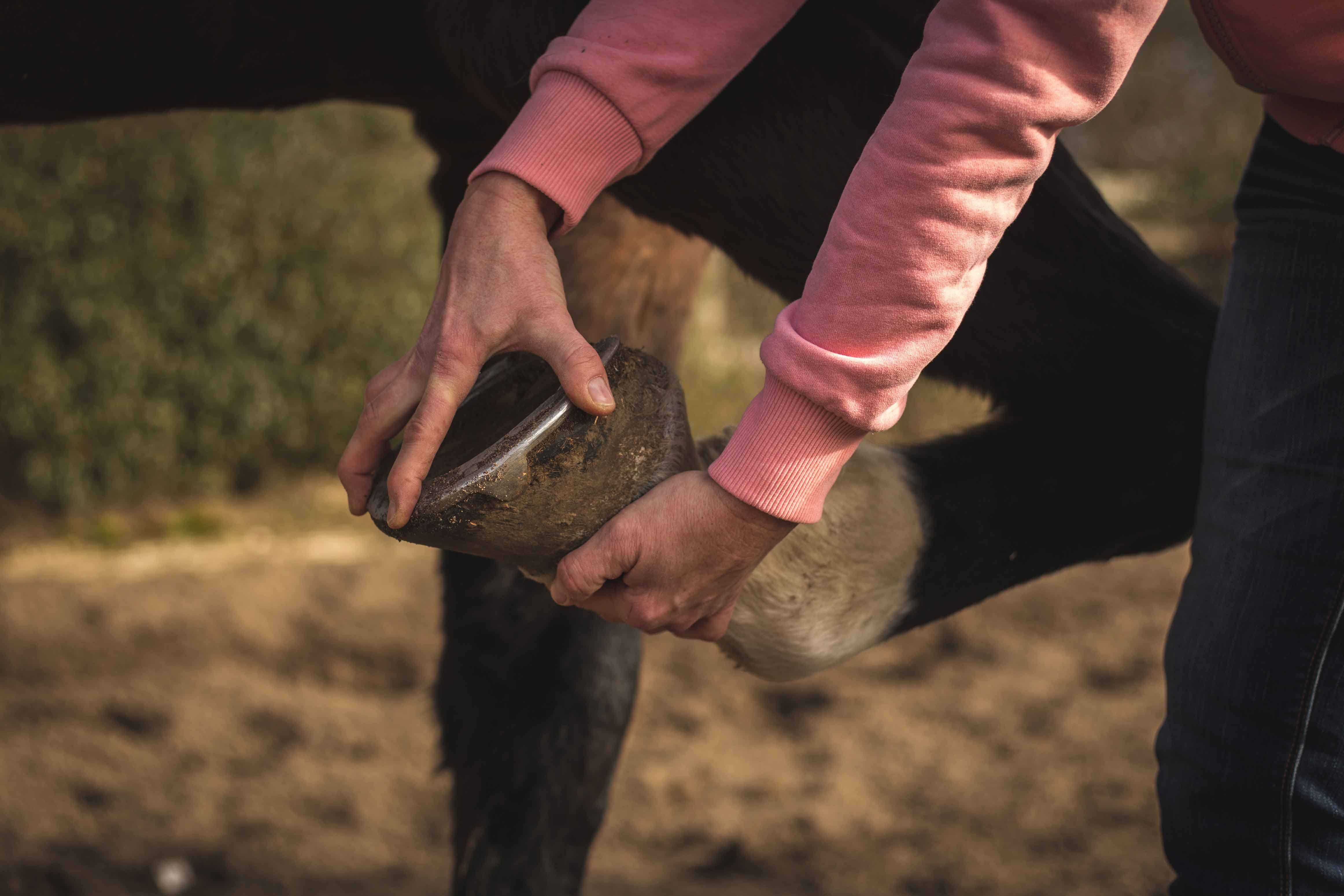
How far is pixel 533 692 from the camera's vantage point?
1166 millimetres

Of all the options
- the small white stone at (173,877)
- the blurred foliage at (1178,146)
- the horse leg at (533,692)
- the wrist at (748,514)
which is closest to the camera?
the wrist at (748,514)

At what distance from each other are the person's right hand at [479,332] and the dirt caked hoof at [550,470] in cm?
2

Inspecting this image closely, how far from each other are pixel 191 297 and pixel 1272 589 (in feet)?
8.42

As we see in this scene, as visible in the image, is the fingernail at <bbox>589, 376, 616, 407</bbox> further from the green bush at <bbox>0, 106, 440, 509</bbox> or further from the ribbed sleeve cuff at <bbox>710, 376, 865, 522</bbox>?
the green bush at <bbox>0, 106, 440, 509</bbox>

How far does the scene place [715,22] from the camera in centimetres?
76

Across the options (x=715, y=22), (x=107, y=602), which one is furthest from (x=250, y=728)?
(x=715, y=22)

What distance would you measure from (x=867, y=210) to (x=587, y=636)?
0.65m

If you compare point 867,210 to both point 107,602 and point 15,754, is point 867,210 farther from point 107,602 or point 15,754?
point 107,602

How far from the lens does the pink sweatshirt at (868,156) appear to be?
608mm

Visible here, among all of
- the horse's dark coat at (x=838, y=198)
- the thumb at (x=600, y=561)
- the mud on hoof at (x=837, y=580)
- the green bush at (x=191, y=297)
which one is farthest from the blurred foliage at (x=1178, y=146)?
the thumb at (x=600, y=561)

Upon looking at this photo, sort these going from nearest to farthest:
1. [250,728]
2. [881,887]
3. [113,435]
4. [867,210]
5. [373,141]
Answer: [867,210] < [881,887] < [250,728] < [113,435] < [373,141]

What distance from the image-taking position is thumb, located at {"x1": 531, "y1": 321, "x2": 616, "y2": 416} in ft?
2.36

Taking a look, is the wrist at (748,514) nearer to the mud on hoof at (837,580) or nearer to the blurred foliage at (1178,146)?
the mud on hoof at (837,580)

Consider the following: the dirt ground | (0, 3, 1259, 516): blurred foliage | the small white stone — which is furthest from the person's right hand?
(0, 3, 1259, 516): blurred foliage
